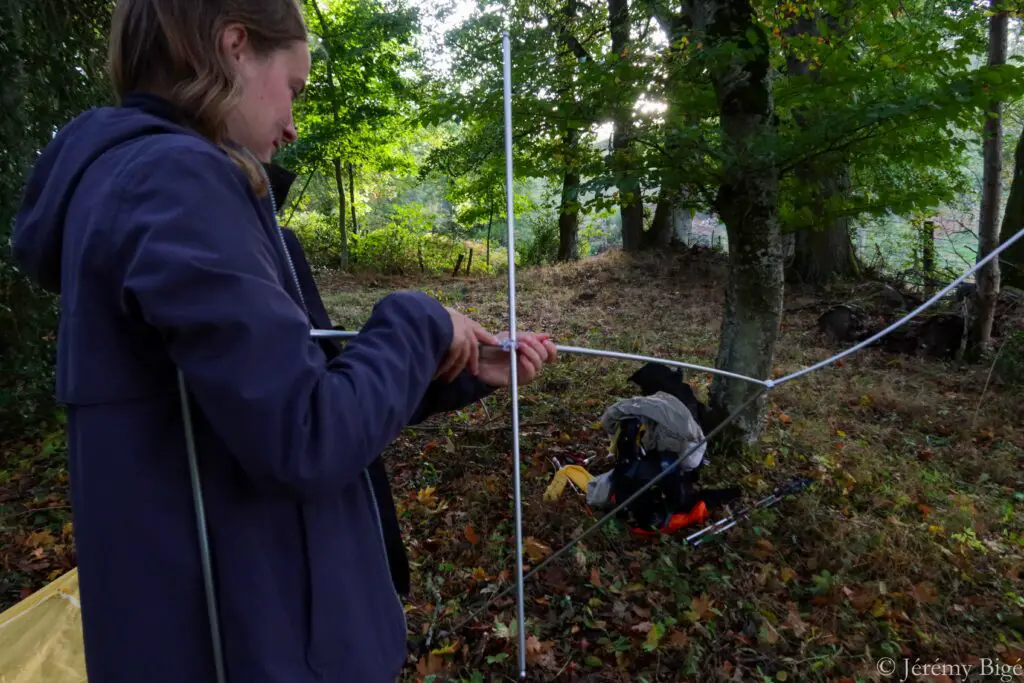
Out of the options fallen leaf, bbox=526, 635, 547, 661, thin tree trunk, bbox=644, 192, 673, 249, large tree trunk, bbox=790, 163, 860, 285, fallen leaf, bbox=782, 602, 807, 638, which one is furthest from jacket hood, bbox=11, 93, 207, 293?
thin tree trunk, bbox=644, 192, 673, 249

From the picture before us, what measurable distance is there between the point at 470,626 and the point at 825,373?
17.2 ft

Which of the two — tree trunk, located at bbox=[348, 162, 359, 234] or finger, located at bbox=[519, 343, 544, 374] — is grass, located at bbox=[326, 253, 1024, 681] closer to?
finger, located at bbox=[519, 343, 544, 374]

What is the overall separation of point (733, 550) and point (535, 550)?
1.04 metres

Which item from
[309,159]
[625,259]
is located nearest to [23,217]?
[625,259]

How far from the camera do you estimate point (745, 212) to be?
3.65 m

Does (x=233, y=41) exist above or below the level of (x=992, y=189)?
below

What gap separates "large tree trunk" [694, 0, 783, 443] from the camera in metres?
3.41

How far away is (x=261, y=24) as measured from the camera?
84 centimetres

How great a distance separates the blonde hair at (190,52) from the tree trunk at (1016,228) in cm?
898

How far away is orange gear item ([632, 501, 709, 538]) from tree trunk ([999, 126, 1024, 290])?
6.55 metres

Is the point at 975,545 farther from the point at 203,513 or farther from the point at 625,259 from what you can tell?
the point at 625,259

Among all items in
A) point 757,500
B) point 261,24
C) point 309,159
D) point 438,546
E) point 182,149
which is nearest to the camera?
point 182,149

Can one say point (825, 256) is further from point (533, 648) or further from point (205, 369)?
point (205, 369)

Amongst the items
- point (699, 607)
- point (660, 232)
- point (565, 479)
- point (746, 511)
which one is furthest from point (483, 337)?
point (660, 232)
